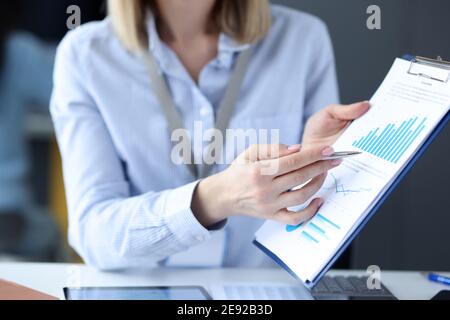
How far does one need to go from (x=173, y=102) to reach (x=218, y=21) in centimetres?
14

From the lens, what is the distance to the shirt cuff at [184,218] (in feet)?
2.34

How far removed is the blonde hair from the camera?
816mm

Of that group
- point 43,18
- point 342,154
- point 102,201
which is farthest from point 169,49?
point 43,18

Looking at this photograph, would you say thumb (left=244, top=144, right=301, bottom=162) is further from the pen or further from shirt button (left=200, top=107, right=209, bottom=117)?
shirt button (left=200, top=107, right=209, bottom=117)

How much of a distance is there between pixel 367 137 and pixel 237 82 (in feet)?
0.79

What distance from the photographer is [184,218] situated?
0.72 m

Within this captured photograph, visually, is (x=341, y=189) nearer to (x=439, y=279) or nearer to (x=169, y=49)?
(x=439, y=279)

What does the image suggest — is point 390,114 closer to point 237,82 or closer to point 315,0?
point 315,0

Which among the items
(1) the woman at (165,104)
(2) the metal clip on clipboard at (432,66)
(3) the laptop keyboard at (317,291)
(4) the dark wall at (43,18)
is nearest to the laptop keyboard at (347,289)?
(3) the laptop keyboard at (317,291)

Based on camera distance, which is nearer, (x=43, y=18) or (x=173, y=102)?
(x=173, y=102)

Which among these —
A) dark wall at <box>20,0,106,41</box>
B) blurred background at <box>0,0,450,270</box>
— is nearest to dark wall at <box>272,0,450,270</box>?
blurred background at <box>0,0,450,270</box>

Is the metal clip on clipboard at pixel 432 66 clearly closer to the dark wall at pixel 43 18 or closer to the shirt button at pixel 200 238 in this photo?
the shirt button at pixel 200 238

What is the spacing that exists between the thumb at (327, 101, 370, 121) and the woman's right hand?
75mm
